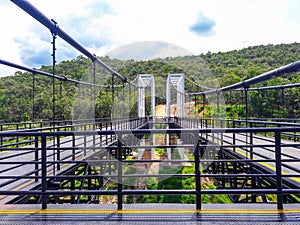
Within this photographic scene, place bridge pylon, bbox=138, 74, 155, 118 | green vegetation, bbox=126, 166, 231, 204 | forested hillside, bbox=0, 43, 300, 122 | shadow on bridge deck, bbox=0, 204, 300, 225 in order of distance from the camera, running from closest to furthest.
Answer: shadow on bridge deck, bbox=0, 204, 300, 225
green vegetation, bbox=126, 166, 231, 204
forested hillside, bbox=0, 43, 300, 122
bridge pylon, bbox=138, 74, 155, 118

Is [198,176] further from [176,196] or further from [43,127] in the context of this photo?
[176,196]

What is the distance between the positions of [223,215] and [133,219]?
0.80 m

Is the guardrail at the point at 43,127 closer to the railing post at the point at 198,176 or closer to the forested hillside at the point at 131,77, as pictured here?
the forested hillside at the point at 131,77

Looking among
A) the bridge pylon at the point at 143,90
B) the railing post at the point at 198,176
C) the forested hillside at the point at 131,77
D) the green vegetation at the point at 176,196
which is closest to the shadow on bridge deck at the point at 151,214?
the railing post at the point at 198,176

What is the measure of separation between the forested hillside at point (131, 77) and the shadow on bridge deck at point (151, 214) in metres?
5.00

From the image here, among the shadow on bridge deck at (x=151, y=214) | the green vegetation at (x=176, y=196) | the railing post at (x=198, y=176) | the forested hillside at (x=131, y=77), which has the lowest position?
the green vegetation at (x=176, y=196)

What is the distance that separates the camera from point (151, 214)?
218 cm

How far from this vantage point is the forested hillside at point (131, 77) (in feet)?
49.4

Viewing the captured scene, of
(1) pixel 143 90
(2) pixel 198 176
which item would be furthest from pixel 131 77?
(2) pixel 198 176

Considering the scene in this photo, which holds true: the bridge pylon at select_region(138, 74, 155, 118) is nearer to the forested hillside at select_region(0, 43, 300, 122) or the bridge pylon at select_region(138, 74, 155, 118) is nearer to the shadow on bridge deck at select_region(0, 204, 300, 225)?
the forested hillside at select_region(0, 43, 300, 122)

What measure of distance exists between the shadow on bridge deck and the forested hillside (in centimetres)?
500

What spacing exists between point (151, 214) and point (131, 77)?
114 ft

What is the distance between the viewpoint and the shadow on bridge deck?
2.04 metres

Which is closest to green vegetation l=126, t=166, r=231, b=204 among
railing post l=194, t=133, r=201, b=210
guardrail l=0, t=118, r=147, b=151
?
guardrail l=0, t=118, r=147, b=151
